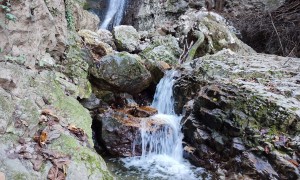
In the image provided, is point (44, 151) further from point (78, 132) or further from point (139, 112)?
point (139, 112)

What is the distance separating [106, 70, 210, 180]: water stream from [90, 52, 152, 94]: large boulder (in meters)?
0.78

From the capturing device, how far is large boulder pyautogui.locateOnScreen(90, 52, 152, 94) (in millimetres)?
6867

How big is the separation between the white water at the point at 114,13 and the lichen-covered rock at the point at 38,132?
9.45m

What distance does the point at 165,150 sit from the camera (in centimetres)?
600

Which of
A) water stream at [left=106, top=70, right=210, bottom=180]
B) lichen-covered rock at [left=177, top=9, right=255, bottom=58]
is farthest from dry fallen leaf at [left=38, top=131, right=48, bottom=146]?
lichen-covered rock at [left=177, top=9, right=255, bottom=58]

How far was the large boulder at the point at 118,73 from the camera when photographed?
6.87 metres

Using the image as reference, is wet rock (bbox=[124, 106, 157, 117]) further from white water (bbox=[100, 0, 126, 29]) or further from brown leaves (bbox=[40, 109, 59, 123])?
white water (bbox=[100, 0, 126, 29])

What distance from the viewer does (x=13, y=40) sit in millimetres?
3996

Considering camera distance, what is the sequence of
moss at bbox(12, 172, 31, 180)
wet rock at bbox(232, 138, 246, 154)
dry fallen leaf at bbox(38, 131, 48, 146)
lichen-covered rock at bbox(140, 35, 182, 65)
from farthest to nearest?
1. lichen-covered rock at bbox(140, 35, 182, 65)
2. wet rock at bbox(232, 138, 246, 154)
3. dry fallen leaf at bbox(38, 131, 48, 146)
4. moss at bbox(12, 172, 31, 180)

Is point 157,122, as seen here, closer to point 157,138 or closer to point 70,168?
point 157,138

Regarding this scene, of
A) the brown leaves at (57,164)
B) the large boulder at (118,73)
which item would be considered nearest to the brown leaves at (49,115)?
the brown leaves at (57,164)

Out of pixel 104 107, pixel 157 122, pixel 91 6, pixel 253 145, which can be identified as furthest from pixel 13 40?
pixel 91 6

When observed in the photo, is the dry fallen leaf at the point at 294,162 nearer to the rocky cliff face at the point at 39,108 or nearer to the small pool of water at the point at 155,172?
the small pool of water at the point at 155,172

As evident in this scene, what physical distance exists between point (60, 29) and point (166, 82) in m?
2.98
